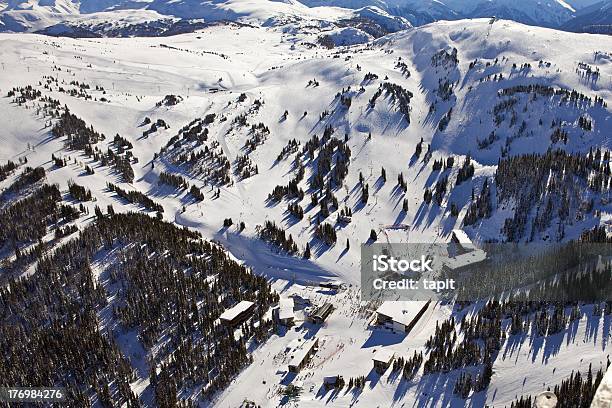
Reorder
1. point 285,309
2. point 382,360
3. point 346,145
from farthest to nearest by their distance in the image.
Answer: point 346,145
point 285,309
point 382,360

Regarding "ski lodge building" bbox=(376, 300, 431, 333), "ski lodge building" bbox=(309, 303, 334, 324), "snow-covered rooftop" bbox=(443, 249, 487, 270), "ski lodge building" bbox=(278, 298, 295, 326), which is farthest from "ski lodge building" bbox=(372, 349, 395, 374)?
"snow-covered rooftop" bbox=(443, 249, 487, 270)

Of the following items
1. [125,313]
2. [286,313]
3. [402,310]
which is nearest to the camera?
[125,313]

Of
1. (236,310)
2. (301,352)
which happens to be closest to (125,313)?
(236,310)

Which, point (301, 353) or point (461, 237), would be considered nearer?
point (301, 353)

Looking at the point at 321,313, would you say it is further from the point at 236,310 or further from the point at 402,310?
the point at 236,310

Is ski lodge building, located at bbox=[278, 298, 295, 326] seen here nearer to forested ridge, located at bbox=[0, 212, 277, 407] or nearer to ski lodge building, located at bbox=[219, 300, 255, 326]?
forested ridge, located at bbox=[0, 212, 277, 407]

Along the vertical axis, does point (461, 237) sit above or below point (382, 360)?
above

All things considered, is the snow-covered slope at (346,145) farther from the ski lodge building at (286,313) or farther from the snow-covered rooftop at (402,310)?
the snow-covered rooftop at (402,310)
